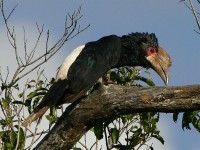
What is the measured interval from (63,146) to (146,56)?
73.9 inches

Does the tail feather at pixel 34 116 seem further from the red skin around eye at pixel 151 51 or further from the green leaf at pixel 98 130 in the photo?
the red skin around eye at pixel 151 51

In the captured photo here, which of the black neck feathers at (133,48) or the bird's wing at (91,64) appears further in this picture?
the black neck feathers at (133,48)

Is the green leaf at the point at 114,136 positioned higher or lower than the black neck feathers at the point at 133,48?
lower

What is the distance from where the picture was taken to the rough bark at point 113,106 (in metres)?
4.59

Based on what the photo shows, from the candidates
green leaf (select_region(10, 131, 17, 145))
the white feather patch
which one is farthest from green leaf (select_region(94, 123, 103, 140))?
green leaf (select_region(10, 131, 17, 145))

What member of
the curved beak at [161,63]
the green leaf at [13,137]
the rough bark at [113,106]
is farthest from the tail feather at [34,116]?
the curved beak at [161,63]

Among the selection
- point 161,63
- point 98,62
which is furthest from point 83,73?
point 161,63

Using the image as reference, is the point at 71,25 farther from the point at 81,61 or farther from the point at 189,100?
the point at 189,100

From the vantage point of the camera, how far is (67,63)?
5.56m

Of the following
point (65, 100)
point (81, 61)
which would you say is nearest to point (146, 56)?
point (81, 61)

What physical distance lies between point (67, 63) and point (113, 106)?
0.97 metres

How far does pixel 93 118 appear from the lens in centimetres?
485

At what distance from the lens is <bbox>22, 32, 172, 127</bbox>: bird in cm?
514

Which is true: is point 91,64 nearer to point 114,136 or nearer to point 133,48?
point 114,136
